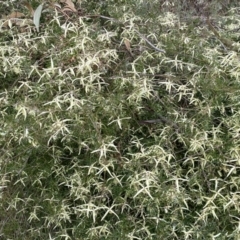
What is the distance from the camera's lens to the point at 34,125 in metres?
1.06

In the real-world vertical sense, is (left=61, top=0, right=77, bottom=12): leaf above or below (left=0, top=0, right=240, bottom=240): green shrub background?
above

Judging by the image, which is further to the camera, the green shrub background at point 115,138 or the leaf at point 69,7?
the leaf at point 69,7

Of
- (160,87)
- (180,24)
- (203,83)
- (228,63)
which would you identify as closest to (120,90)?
(160,87)

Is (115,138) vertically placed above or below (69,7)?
below

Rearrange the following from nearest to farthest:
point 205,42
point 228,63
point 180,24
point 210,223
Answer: point 210,223 → point 228,63 → point 205,42 → point 180,24

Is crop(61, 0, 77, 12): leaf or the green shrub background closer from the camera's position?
the green shrub background

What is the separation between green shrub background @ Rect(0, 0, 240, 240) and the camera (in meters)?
1.03

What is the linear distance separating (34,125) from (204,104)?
20.6 inches

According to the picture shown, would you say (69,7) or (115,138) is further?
(69,7)

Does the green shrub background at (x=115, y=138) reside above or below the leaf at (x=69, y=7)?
below

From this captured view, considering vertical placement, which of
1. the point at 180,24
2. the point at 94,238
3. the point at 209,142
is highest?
the point at 180,24

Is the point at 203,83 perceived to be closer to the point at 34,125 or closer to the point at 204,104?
the point at 204,104

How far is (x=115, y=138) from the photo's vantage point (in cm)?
107

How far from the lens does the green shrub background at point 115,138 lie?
1030 mm
